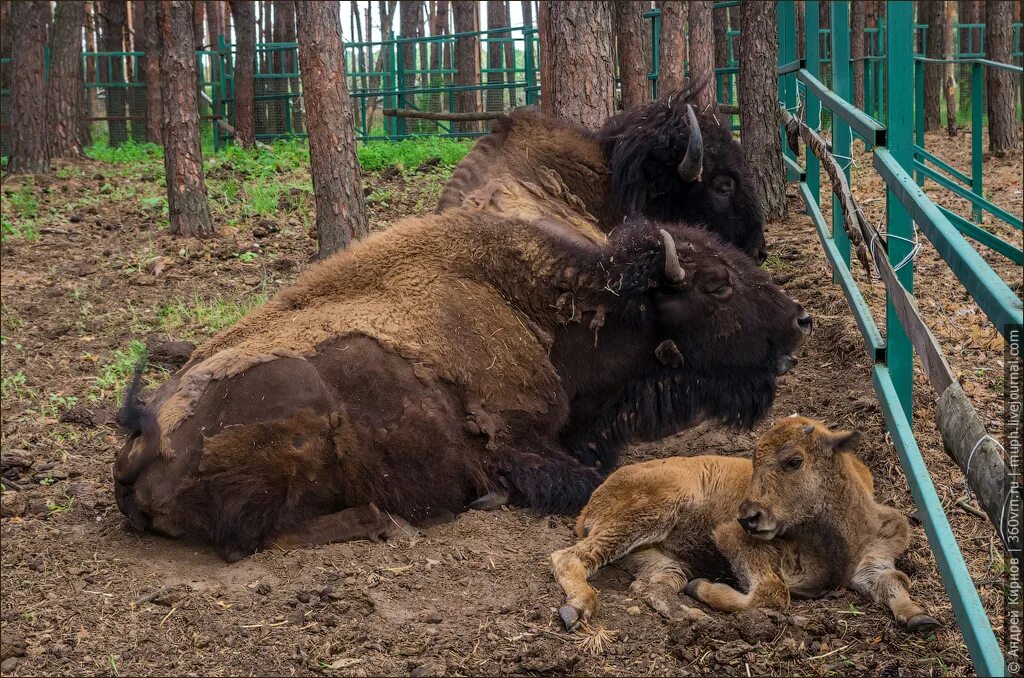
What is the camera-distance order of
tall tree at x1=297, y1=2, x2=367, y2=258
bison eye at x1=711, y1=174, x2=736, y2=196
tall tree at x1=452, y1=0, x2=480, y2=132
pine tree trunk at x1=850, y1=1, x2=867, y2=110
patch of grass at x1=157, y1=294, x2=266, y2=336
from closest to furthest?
1. bison eye at x1=711, y1=174, x2=736, y2=196
2. patch of grass at x1=157, y1=294, x2=266, y2=336
3. tall tree at x1=297, y1=2, x2=367, y2=258
4. pine tree trunk at x1=850, y1=1, x2=867, y2=110
5. tall tree at x1=452, y1=0, x2=480, y2=132

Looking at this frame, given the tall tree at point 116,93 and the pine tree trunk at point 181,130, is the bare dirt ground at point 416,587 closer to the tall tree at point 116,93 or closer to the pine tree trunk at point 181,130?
the pine tree trunk at point 181,130

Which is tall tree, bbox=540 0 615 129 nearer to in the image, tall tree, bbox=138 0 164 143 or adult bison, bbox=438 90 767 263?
adult bison, bbox=438 90 767 263

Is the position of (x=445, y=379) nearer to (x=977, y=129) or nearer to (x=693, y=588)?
(x=693, y=588)

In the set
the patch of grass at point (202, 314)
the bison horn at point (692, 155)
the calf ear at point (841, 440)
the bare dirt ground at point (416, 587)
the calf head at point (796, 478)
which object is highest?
the bison horn at point (692, 155)

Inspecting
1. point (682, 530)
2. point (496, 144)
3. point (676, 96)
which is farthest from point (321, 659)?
point (676, 96)

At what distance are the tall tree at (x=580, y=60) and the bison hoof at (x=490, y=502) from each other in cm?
393

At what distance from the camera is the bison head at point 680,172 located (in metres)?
7.16

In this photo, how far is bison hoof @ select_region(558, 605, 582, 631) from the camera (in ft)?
11.5

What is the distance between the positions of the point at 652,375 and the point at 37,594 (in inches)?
122

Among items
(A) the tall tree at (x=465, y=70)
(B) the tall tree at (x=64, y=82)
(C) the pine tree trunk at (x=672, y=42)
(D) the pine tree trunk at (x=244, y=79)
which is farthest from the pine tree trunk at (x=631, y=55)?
(B) the tall tree at (x=64, y=82)

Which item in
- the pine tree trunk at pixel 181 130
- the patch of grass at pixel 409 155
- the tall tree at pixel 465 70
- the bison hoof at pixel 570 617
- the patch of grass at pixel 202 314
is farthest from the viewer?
the tall tree at pixel 465 70

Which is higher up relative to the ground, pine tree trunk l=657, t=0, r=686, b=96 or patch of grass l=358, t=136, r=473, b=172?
pine tree trunk l=657, t=0, r=686, b=96

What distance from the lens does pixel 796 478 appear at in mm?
3770

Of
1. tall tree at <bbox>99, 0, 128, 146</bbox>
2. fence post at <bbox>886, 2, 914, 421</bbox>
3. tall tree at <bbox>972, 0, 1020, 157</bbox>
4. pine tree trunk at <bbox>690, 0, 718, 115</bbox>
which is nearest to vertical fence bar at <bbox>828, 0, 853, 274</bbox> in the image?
fence post at <bbox>886, 2, 914, 421</bbox>
